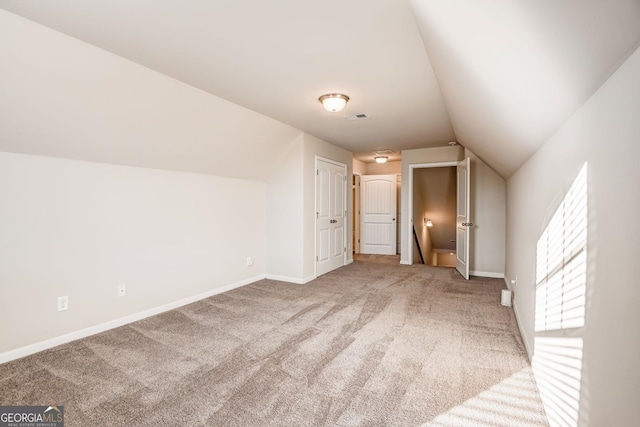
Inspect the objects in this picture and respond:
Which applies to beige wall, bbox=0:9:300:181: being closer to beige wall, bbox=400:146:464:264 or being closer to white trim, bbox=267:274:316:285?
white trim, bbox=267:274:316:285

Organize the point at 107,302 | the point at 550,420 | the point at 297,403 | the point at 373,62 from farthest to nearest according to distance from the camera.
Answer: the point at 107,302, the point at 373,62, the point at 297,403, the point at 550,420

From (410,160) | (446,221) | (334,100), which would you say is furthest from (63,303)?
(446,221)

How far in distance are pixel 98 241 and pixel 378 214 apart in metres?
6.12

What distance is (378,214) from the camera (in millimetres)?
7871

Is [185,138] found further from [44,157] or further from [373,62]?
[373,62]

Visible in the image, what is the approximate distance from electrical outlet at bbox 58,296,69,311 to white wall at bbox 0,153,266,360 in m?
0.04

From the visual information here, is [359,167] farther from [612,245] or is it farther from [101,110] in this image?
[612,245]

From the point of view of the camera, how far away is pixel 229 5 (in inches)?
70.3

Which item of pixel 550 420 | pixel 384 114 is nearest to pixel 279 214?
pixel 384 114

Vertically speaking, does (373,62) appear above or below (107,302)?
above

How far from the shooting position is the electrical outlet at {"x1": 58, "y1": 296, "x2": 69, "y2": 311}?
2726mm

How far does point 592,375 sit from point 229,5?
2495 mm
